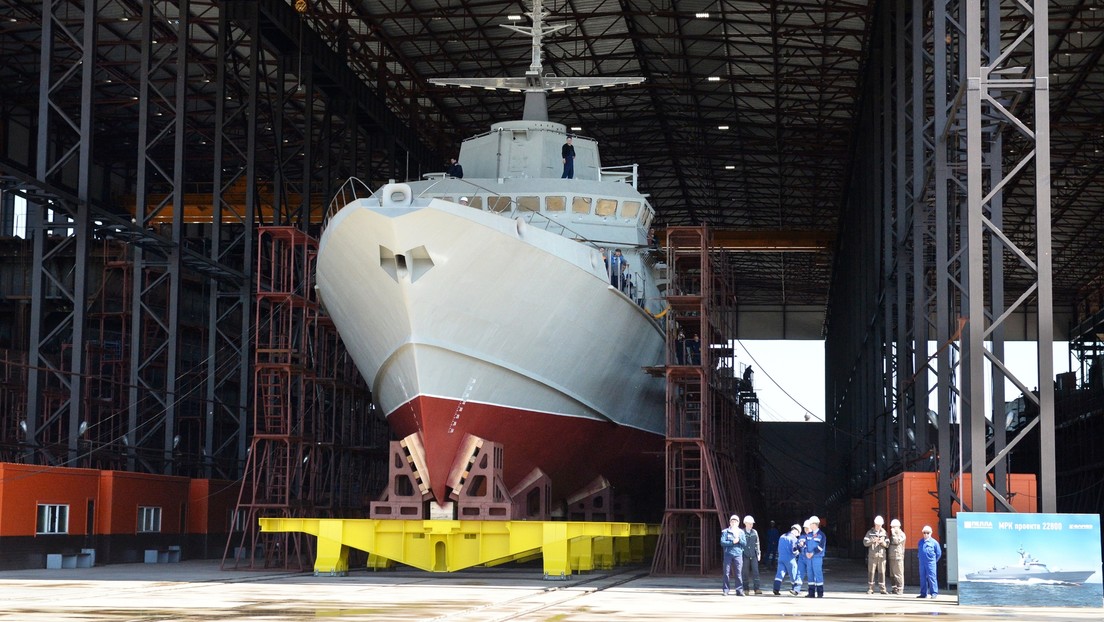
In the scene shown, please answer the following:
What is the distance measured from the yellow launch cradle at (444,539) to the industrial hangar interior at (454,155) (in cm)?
287

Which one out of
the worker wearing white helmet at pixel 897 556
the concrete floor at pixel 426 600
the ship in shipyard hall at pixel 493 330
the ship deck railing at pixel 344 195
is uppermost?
the ship deck railing at pixel 344 195

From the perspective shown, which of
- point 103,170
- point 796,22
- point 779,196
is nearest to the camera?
point 796,22

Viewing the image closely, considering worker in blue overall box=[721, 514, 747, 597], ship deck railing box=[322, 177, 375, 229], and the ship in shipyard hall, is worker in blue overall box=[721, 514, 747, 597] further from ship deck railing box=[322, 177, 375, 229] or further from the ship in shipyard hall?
ship deck railing box=[322, 177, 375, 229]

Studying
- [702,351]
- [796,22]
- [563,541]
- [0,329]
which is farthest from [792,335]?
[563,541]

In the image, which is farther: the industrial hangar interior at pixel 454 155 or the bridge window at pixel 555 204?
the bridge window at pixel 555 204

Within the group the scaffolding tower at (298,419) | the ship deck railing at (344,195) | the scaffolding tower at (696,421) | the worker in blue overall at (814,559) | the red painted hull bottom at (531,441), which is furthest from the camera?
the scaffolding tower at (298,419)

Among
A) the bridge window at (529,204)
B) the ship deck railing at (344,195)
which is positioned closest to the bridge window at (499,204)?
the bridge window at (529,204)

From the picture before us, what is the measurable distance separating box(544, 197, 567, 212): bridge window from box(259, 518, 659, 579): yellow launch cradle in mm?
7949

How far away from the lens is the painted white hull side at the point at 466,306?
1991cm

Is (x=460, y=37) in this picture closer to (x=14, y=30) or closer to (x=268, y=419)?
(x=14, y=30)

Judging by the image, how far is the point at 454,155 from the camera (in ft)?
171

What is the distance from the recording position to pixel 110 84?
148ft

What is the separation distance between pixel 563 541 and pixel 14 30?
1152 inches

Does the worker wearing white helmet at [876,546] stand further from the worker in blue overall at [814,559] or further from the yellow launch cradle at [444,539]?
the yellow launch cradle at [444,539]
